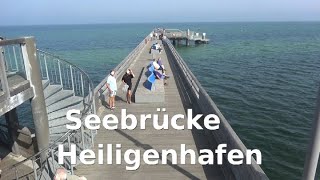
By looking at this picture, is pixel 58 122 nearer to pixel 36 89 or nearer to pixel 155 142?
pixel 36 89

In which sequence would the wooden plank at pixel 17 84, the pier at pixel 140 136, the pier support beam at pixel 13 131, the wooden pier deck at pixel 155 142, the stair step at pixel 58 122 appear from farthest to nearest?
the pier support beam at pixel 13 131
the stair step at pixel 58 122
the wooden plank at pixel 17 84
the wooden pier deck at pixel 155 142
the pier at pixel 140 136

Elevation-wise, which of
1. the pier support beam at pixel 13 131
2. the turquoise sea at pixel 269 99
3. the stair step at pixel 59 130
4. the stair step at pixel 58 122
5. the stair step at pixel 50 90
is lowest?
the turquoise sea at pixel 269 99

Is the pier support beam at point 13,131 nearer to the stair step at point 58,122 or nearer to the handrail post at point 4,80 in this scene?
the stair step at point 58,122

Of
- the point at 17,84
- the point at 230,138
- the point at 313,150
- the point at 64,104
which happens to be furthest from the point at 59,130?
the point at 313,150

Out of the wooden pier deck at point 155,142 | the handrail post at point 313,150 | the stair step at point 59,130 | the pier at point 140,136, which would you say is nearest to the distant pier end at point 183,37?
the pier at point 140,136

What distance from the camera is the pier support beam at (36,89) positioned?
9.60 m

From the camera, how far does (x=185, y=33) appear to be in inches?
2741

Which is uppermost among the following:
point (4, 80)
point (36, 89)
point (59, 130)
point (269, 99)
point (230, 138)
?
point (4, 80)

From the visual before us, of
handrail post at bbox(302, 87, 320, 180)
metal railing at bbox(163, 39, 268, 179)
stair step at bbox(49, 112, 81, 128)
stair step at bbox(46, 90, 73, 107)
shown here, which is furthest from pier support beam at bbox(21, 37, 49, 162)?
handrail post at bbox(302, 87, 320, 180)

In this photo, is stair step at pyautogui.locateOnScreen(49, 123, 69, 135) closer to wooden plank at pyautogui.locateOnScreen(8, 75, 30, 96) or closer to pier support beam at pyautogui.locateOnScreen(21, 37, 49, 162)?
pier support beam at pyautogui.locateOnScreen(21, 37, 49, 162)

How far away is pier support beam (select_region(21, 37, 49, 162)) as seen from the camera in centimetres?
960

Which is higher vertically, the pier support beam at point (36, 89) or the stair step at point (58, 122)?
the pier support beam at point (36, 89)

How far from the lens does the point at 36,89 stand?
32.6 feet

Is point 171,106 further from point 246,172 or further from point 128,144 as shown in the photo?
point 246,172
